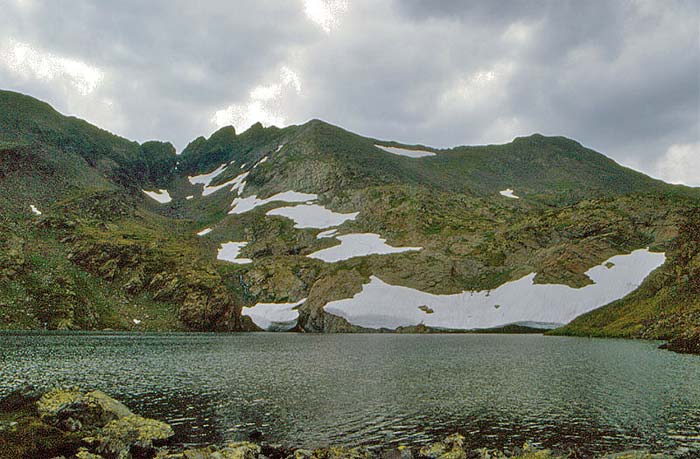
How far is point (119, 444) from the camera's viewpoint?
22750 millimetres

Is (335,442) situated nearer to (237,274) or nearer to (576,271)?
(576,271)

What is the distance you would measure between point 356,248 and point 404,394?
123m

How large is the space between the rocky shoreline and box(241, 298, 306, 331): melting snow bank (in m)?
107

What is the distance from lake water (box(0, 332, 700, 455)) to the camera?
24719 millimetres

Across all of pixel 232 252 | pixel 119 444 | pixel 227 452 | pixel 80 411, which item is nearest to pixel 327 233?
pixel 232 252

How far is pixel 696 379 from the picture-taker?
1538 inches

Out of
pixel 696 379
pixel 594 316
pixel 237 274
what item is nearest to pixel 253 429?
pixel 696 379

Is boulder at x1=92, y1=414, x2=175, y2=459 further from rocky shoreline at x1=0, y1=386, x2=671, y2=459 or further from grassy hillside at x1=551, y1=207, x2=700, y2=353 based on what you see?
grassy hillside at x1=551, y1=207, x2=700, y2=353

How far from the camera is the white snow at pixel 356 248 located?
15162 cm

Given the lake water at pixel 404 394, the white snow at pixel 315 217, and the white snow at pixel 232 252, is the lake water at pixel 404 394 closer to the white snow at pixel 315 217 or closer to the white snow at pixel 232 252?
the white snow at pixel 232 252

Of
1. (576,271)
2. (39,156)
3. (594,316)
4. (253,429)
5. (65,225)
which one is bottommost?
(253,429)

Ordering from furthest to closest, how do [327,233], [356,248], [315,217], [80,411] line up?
[315,217] < [327,233] < [356,248] < [80,411]

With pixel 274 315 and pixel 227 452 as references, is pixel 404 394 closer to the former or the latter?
pixel 227 452

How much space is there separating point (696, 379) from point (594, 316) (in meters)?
66.1
